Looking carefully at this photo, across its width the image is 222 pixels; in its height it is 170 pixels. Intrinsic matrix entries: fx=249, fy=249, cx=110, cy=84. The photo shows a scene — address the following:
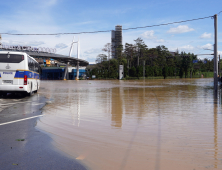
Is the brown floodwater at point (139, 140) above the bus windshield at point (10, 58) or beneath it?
beneath

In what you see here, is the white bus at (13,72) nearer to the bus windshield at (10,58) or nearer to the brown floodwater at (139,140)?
the bus windshield at (10,58)

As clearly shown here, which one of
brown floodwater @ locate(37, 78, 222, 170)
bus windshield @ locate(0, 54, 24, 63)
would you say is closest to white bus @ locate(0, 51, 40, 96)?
bus windshield @ locate(0, 54, 24, 63)

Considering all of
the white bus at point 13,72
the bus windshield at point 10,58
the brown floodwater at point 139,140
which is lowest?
the brown floodwater at point 139,140

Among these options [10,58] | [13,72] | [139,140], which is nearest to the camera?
[139,140]

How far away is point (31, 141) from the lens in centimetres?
593

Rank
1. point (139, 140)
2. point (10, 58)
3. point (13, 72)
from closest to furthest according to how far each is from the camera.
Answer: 1. point (139, 140)
2. point (10, 58)
3. point (13, 72)

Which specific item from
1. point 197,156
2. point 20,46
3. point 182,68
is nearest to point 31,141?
point 197,156

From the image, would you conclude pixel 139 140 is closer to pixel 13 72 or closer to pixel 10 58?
pixel 13 72

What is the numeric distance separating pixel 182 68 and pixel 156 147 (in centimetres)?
10234

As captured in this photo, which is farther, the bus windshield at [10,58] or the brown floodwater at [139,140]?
the bus windshield at [10,58]

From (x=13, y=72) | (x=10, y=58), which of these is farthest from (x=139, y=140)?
(x=10, y=58)

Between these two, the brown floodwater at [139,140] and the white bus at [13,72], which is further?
the white bus at [13,72]

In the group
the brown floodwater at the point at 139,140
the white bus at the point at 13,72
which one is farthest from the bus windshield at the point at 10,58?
the brown floodwater at the point at 139,140

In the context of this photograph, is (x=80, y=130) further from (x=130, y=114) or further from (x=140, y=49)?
(x=140, y=49)
